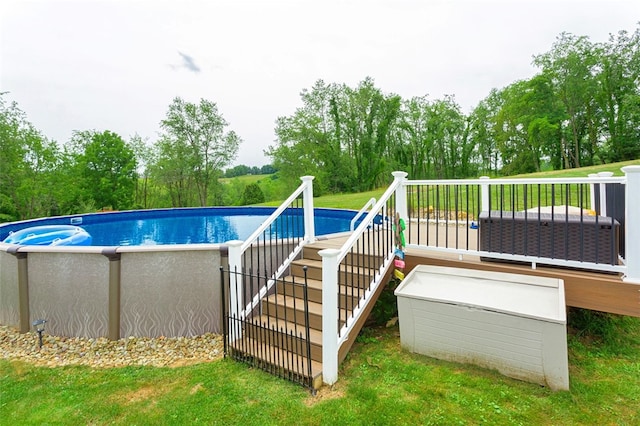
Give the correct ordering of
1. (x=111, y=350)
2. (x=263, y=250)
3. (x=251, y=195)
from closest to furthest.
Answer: (x=111, y=350)
(x=263, y=250)
(x=251, y=195)

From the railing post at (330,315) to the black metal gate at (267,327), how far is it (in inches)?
5.7

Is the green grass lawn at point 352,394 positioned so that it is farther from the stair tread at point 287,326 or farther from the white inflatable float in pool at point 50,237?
the white inflatable float in pool at point 50,237

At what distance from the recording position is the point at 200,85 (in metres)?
23.7

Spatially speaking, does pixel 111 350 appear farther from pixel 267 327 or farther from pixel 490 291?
pixel 490 291

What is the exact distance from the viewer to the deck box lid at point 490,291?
2.71m

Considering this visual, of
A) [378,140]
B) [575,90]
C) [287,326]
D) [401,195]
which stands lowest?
[287,326]

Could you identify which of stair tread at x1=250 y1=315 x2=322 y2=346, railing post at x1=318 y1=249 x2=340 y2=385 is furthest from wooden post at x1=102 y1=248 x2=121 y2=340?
railing post at x1=318 y1=249 x2=340 y2=385

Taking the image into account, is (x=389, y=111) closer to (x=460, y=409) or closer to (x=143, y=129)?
(x=143, y=129)

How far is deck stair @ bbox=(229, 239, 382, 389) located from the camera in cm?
302

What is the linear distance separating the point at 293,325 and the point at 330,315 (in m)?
0.80

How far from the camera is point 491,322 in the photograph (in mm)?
2795

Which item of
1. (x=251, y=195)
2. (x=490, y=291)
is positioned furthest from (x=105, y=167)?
(x=490, y=291)

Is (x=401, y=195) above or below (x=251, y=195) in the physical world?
below

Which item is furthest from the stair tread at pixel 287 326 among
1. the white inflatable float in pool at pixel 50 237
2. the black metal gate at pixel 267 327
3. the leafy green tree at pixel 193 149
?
the leafy green tree at pixel 193 149
